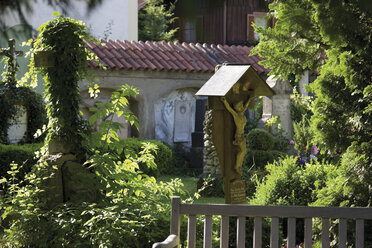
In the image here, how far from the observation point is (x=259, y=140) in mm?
11281

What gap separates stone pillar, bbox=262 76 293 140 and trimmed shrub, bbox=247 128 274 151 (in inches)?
46.1

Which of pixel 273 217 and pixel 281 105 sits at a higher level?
pixel 281 105

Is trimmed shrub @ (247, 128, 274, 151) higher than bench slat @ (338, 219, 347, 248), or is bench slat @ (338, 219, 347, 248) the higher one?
trimmed shrub @ (247, 128, 274, 151)

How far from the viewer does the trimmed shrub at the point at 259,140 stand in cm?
1130

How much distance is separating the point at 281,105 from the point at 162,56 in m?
2.94

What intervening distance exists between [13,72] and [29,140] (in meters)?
1.23

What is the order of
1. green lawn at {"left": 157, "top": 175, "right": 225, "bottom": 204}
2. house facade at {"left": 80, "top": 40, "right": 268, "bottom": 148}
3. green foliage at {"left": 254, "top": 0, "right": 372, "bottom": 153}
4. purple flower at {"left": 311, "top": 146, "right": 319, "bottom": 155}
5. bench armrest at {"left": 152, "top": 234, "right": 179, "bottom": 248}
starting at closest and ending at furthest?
bench armrest at {"left": 152, "top": 234, "right": 179, "bottom": 248} → green foliage at {"left": 254, "top": 0, "right": 372, "bottom": 153} → green lawn at {"left": 157, "top": 175, "right": 225, "bottom": 204} → purple flower at {"left": 311, "top": 146, "right": 319, "bottom": 155} → house facade at {"left": 80, "top": 40, "right": 268, "bottom": 148}

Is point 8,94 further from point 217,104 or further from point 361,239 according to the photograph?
point 361,239

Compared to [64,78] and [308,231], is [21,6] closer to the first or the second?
[308,231]

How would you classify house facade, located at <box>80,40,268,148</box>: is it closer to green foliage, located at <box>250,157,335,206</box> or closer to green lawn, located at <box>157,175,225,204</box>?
green lawn, located at <box>157,175,225,204</box>

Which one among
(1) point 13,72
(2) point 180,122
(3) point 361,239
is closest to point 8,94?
(1) point 13,72

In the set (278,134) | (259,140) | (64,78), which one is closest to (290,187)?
(64,78)

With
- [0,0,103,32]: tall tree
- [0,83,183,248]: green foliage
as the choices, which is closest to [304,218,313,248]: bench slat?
[0,83,183,248]: green foliage

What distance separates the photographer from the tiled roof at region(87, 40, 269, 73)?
522 inches
